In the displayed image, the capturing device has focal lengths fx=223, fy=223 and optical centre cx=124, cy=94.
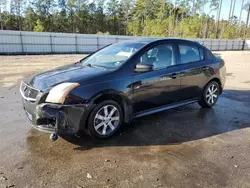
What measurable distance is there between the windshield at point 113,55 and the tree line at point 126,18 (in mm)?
44890

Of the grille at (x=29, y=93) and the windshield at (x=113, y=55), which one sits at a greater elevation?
the windshield at (x=113, y=55)

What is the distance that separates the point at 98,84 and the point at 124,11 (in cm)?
6157

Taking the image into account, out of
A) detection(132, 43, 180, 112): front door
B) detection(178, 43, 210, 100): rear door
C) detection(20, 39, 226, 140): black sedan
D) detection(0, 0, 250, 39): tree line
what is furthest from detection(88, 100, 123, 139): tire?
detection(0, 0, 250, 39): tree line

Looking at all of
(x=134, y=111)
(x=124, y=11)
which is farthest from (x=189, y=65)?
(x=124, y=11)

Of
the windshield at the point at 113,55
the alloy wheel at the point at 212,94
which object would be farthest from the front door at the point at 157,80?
the alloy wheel at the point at 212,94

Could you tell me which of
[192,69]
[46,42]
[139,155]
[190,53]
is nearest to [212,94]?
[192,69]

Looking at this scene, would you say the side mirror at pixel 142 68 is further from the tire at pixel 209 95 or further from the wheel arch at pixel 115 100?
the tire at pixel 209 95

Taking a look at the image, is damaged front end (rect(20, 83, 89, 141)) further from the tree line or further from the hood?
the tree line

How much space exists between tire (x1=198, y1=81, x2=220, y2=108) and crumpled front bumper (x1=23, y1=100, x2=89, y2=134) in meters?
3.08

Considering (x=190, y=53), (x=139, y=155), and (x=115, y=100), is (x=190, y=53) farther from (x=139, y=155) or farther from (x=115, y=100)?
(x=139, y=155)

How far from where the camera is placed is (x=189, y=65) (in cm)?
458

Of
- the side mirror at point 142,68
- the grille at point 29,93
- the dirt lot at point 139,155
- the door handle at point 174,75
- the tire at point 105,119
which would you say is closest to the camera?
the dirt lot at point 139,155

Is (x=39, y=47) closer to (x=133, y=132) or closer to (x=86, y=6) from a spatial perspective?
(x=133, y=132)

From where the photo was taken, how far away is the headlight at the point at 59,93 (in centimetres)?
309
